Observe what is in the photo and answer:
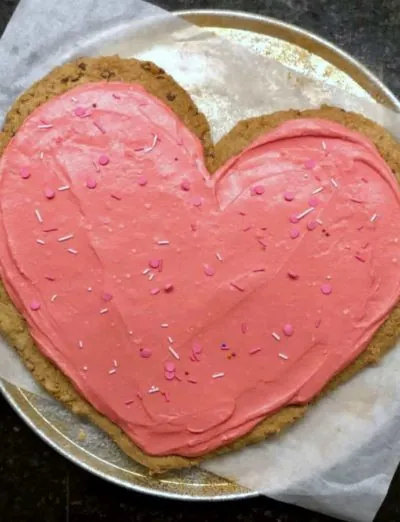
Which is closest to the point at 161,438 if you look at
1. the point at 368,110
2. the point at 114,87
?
the point at 114,87

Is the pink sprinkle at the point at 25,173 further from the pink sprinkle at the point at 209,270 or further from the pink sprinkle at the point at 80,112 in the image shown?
the pink sprinkle at the point at 209,270

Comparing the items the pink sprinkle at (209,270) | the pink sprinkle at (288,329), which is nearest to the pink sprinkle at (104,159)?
the pink sprinkle at (209,270)

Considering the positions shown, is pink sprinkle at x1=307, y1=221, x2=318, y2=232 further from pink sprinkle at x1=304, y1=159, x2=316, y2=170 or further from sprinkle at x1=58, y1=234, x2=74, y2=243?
sprinkle at x1=58, y1=234, x2=74, y2=243

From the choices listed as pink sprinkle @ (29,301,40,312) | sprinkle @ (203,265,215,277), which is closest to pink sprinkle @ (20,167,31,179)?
pink sprinkle @ (29,301,40,312)

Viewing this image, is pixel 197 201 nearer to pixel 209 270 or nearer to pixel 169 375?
pixel 209 270

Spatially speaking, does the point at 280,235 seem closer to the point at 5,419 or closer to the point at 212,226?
the point at 212,226

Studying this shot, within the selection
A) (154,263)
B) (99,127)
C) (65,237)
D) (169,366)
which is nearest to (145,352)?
(169,366)

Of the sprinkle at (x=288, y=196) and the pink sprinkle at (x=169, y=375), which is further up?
the sprinkle at (x=288, y=196)
